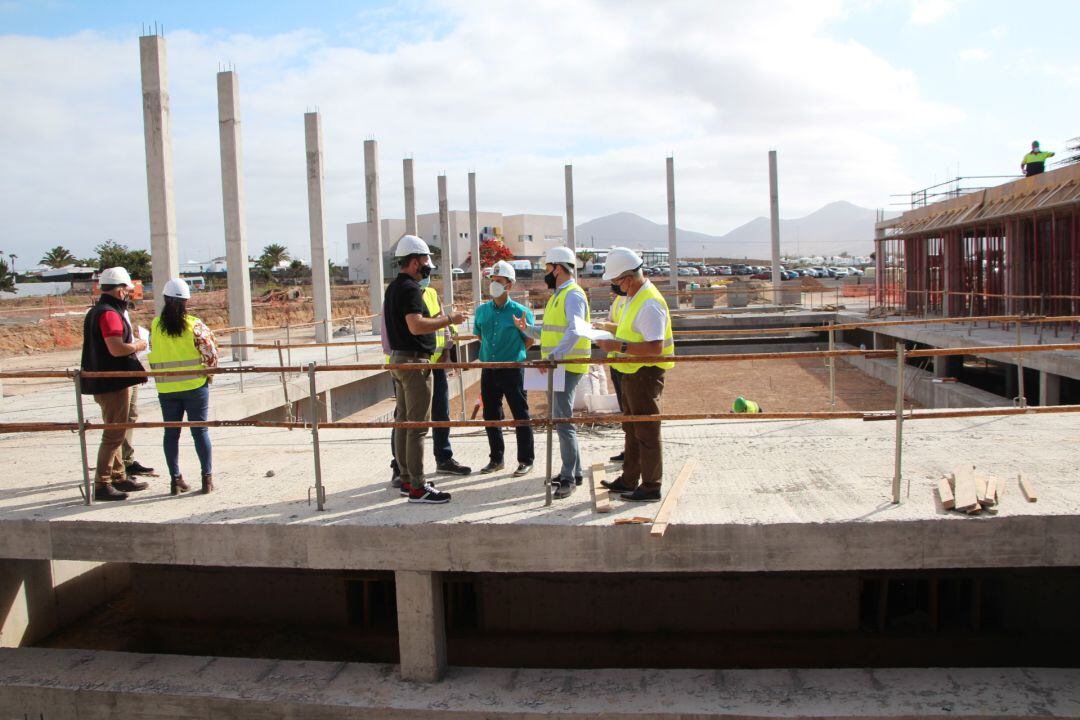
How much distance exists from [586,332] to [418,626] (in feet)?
6.89

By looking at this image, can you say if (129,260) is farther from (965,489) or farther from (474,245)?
(965,489)

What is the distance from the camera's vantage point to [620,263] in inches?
204

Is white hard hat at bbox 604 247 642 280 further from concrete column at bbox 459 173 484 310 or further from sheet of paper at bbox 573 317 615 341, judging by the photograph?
concrete column at bbox 459 173 484 310

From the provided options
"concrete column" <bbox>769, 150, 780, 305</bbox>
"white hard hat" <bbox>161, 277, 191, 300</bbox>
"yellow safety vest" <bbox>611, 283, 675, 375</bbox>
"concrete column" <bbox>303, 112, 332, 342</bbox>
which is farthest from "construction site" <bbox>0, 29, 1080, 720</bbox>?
"concrete column" <bbox>769, 150, 780, 305</bbox>

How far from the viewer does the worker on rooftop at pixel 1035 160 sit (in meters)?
18.6

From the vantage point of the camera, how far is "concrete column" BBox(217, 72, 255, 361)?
16.9 m

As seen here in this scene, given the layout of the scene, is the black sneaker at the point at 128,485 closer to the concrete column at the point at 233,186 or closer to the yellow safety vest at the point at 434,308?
the yellow safety vest at the point at 434,308

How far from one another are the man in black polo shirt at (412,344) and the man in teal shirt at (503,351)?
661mm

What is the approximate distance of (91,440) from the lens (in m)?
8.18

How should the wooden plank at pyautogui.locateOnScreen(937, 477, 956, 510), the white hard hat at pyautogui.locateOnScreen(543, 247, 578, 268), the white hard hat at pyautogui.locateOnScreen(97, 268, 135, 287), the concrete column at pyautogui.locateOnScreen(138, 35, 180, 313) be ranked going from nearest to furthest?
the wooden plank at pyautogui.locateOnScreen(937, 477, 956, 510) < the white hard hat at pyautogui.locateOnScreen(543, 247, 578, 268) < the white hard hat at pyautogui.locateOnScreen(97, 268, 135, 287) < the concrete column at pyautogui.locateOnScreen(138, 35, 180, 313)

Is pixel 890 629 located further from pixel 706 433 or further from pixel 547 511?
pixel 547 511

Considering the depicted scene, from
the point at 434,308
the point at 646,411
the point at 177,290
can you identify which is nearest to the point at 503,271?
the point at 434,308

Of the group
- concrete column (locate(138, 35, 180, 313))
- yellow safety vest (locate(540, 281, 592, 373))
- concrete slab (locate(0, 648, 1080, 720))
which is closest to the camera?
concrete slab (locate(0, 648, 1080, 720))

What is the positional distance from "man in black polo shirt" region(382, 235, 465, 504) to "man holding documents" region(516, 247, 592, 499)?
68cm
